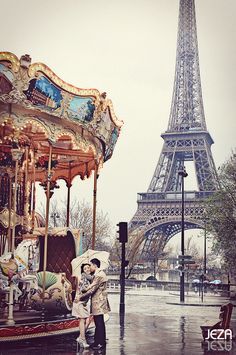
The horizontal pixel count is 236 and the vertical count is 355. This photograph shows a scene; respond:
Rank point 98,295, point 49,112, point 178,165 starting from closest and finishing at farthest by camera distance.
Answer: point 98,295 → point 49,112 → point 178,165

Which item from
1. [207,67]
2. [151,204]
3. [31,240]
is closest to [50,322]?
[31,240]

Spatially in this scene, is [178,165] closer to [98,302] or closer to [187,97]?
[187,97]

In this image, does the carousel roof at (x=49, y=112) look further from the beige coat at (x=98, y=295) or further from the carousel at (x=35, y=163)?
the beige coat at (x=98, y=295)

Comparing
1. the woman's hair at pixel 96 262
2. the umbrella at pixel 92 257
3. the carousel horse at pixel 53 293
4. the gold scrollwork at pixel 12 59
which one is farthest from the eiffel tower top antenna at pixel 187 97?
the woman's hair at pixel 96 262

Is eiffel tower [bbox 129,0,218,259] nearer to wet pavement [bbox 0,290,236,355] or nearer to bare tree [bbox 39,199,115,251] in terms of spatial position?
bare tree [bbox 39,199,115,251]

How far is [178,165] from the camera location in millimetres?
36000

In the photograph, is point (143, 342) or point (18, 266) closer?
point (143, 342)

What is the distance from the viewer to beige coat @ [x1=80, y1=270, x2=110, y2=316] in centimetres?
714

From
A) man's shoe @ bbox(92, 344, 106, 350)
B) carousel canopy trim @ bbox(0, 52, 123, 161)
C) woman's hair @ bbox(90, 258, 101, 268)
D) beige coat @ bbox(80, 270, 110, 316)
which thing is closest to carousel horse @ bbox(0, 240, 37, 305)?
woman's hair @ bbox(90, 258, 101, 268)

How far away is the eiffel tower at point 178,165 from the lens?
108ft

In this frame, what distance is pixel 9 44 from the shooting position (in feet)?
40.9

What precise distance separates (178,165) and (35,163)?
83.7 ft

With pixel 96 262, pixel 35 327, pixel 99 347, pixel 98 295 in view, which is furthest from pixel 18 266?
pixel 99 347

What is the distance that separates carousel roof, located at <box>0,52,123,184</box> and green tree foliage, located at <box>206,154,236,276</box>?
9.23 metres
